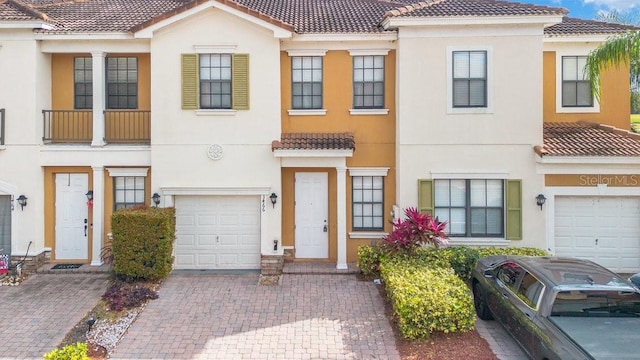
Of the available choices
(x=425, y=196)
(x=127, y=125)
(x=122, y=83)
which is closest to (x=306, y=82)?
(x=425, y=196)

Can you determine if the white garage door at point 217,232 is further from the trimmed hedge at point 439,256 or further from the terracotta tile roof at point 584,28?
the terracotta tile roof at point 584,28

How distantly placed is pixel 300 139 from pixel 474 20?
235 inches

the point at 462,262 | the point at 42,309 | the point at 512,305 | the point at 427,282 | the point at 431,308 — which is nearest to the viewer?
the point at 512,305

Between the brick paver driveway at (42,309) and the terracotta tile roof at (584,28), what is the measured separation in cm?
1571

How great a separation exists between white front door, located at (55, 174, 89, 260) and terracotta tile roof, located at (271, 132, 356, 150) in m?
6.36

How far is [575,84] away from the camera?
1516 cm

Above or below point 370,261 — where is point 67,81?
above

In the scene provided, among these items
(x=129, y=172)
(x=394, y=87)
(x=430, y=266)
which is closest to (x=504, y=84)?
(x=394, y=87)

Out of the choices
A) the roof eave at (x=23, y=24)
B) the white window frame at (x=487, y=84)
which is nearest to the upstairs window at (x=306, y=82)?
the white window frame at (x=487, y=84)

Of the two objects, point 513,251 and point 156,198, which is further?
point 156,198

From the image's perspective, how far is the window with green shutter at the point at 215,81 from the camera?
13594 millimetres

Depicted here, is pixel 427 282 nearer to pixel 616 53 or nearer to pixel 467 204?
pixel 467 204

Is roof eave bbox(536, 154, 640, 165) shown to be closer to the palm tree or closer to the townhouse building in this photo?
the townhouse building

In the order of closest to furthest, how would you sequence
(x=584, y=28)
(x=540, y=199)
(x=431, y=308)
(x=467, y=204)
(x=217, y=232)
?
(x=431, y=308)
(x=540, y=199)
(x=467, y=204)
(x=217, y=232)
(x=584, y=28)
